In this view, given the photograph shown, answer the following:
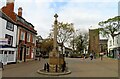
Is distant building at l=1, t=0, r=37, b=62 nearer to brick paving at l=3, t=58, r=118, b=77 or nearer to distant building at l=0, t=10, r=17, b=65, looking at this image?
distant building at l=0, t=10, r=17, b=65

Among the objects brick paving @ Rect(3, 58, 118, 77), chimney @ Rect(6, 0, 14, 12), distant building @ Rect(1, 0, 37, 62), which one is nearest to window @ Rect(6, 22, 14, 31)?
distant building @ Rect(1, 0, 37, 62)

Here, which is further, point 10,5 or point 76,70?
point 10,5

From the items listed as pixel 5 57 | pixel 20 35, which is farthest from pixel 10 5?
pixel 5 57

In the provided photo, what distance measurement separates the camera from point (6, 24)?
2798 centimetres

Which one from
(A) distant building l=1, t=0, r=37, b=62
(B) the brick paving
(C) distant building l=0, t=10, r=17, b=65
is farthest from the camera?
(A) distant building l=1, t=0, r=37, b=62

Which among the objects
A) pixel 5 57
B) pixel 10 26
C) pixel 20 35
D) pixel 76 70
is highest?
pixel 10 26

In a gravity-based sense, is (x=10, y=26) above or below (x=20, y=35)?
above

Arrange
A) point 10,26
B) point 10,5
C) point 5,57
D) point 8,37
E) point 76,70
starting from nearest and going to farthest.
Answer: point 76,70
point 5,57
point 8,37
point 10,26
point 10,5

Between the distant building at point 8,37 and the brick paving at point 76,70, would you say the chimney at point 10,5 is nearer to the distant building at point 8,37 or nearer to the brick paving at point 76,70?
the distant building at point 8,37

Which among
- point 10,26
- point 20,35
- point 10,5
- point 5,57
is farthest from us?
point 20,35

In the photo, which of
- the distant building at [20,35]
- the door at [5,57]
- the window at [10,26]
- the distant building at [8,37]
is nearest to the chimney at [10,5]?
the distant building at [20,35]

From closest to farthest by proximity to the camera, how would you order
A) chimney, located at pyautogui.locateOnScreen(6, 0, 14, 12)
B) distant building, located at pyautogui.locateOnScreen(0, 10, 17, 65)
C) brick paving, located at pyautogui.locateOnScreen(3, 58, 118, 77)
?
1. brick paving, located at pyautogui.locateOnScreen(3, 58, 118, 77)
2. distant building, located at pyautogui.locateOnScreen(0, 10, 17, 65)
3. chimney, located at pyautogui.locateOnScreen(6, 0, 14, 12)

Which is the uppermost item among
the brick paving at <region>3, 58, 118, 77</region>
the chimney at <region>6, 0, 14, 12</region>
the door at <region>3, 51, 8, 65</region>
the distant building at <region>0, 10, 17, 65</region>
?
the chimney at <region>6, 0, 14, 12</region>

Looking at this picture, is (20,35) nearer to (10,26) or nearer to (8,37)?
(10,26)
